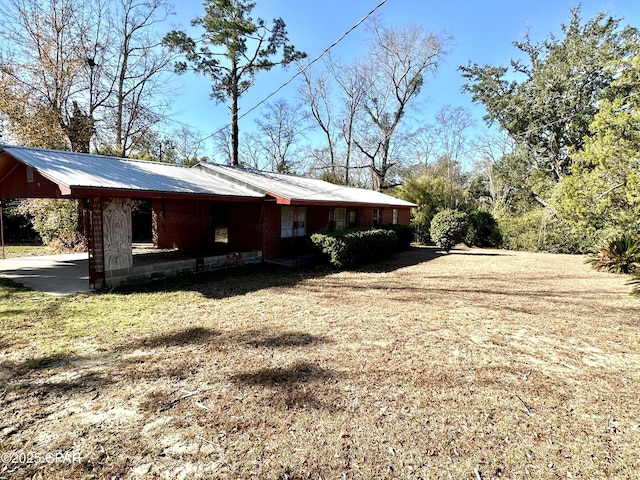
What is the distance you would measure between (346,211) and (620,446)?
42.5ft

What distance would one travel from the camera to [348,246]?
10.2m

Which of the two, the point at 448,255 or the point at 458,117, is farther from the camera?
the point at 458,117

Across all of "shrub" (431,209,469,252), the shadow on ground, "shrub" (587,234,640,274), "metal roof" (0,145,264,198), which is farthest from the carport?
"shrub" (587,234,640,274)

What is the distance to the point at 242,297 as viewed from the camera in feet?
23.0

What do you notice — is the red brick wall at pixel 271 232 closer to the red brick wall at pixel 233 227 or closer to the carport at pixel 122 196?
the red brick wall at pixel 233 227

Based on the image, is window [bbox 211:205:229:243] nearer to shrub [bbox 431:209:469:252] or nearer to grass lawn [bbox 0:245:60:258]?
grass lawn [bbox 0:245:60:258]

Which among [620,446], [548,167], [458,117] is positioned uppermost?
[458,117]

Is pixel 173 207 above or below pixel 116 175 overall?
below

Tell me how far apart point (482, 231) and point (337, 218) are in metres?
9.45

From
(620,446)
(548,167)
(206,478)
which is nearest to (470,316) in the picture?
(620,446)

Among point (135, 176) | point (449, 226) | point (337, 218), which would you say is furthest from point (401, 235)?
point (135, 176)

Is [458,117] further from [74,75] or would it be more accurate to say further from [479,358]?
[479,358]

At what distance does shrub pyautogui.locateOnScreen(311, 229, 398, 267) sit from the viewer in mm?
10094

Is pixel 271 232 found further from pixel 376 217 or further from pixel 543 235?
pixel 543 235
